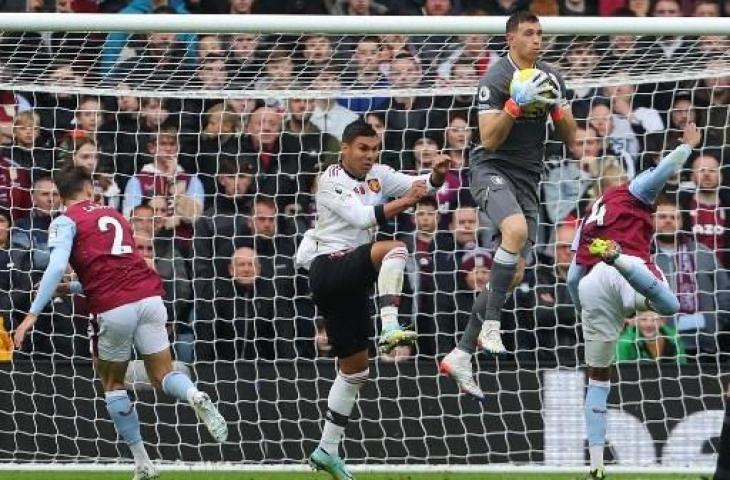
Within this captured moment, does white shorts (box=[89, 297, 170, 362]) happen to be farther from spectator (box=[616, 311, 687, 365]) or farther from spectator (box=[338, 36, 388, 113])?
spectator (box=[616, 311, 687, 365])

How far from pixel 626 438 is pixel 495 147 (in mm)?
3384

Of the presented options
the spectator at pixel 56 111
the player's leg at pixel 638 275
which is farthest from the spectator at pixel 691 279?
the spectator at pixel 56 111

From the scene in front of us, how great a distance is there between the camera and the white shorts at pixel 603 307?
1145 centimetres

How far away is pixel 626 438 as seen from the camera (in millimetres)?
13242

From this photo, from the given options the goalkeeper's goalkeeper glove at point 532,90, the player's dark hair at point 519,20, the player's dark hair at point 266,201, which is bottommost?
the player's dark hair at point 266,201

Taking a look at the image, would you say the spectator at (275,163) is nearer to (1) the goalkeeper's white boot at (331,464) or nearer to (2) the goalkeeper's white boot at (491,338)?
(1) the goalkeeper's white boot at (331,464)

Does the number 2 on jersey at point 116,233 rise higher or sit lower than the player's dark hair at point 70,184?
lower

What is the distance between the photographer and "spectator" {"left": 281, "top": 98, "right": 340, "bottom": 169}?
13.8 meters

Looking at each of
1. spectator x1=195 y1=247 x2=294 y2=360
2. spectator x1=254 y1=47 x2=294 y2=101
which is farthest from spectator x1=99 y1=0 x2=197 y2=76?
spectator x1=195 y1=247 x2=294 y2=360

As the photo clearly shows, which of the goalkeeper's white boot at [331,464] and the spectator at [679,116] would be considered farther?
the spectator at [679,116]

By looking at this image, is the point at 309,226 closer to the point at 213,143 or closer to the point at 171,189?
the point at 213,143

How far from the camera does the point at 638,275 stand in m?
10.7

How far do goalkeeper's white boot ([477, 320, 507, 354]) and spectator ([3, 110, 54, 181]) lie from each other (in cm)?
452

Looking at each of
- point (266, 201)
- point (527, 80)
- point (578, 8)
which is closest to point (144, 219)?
point (266, 201)
